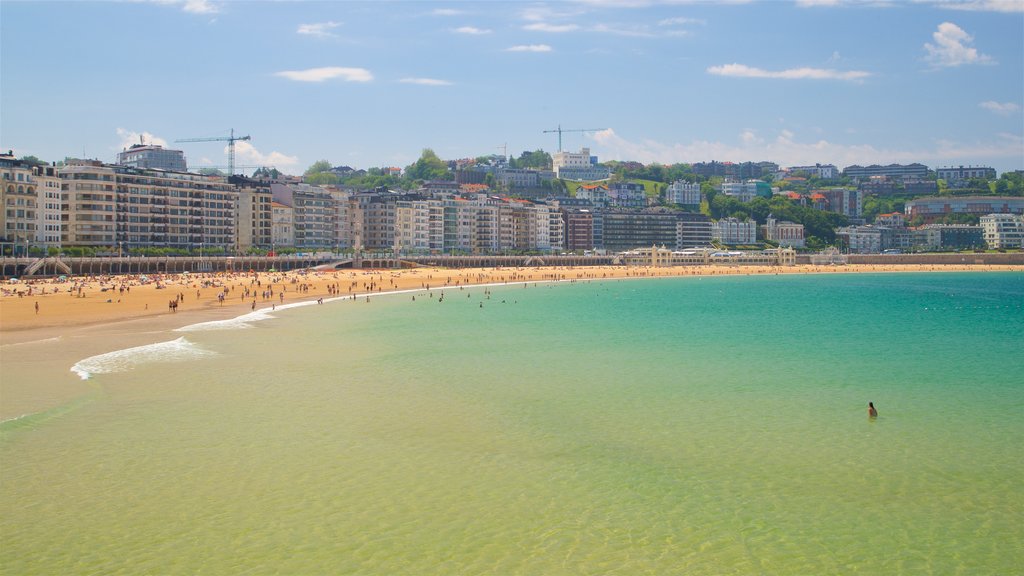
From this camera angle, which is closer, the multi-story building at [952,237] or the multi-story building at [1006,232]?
the multi-story building at [1006,232]

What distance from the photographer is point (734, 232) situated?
192 m

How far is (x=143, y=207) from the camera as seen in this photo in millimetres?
102688

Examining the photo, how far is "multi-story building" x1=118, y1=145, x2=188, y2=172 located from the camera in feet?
569

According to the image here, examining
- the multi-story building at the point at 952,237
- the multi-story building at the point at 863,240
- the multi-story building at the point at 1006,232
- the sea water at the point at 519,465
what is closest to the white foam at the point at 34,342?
the sea water at the point at 519,465

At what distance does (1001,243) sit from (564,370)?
183205 mm

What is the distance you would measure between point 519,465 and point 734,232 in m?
183

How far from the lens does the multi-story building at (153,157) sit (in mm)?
173500

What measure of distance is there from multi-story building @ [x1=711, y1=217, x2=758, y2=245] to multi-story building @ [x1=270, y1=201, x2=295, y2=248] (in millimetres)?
98402

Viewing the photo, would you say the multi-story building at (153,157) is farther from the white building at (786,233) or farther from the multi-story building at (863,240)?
the multi-story building at (863,240)

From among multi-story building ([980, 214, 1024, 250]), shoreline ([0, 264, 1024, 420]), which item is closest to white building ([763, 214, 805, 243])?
multi-story building ([980, 214, 1024, 250])

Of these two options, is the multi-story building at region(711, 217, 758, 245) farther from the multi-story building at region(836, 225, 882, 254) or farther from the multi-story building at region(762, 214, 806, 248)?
the multi-story building at region(836, 225, 882, 254)

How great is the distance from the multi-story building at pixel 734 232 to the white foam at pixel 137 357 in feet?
552

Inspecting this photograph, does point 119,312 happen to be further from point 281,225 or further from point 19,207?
point 281,225

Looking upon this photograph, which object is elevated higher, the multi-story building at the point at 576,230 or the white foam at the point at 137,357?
the multi-story building at the point at 576,230
